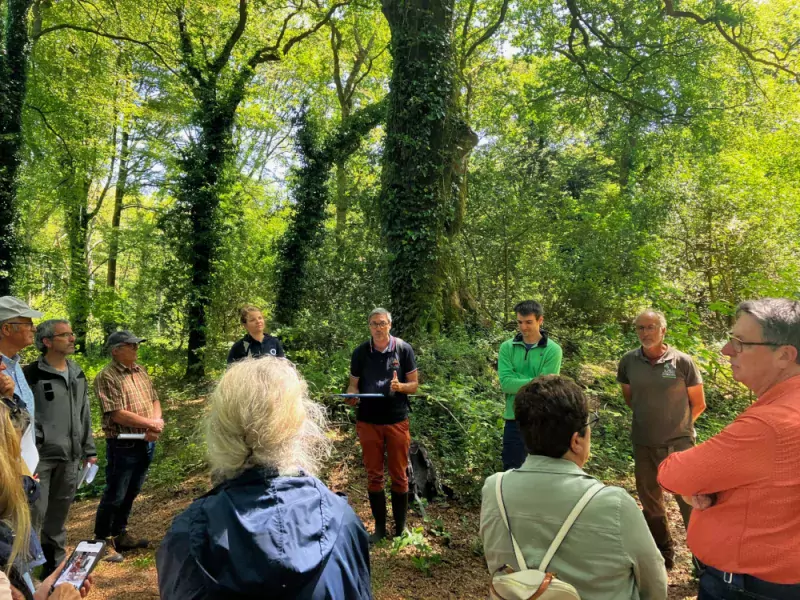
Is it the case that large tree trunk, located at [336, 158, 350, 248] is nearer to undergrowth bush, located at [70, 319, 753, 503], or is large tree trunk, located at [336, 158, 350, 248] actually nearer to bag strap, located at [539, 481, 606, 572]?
undergrowth bush, located at [70, 319, 753, 503]

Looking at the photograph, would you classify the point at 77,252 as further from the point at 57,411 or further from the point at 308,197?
the point at 57,411

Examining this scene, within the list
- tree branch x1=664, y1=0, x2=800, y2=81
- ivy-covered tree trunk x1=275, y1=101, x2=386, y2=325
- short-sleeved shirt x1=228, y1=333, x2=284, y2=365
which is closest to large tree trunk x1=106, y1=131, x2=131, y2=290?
ivy-covered tree trunk x1=275, y1=101, x2=386, y2=325

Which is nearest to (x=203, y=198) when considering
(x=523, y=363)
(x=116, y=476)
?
(x=116, y=476)

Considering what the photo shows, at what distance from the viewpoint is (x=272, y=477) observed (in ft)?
4.82

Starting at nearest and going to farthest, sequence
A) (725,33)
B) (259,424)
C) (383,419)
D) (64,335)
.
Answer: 1. (259,424)
2. (64,335)
3. (383,419)
4. (725,33)

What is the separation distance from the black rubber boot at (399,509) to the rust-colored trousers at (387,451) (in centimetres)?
5

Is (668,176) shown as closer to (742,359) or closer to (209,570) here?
(742,359)

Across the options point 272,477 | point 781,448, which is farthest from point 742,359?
point 272,477

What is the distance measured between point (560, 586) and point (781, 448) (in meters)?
1.03

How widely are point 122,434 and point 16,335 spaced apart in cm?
120

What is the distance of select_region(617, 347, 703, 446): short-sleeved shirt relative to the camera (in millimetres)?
3719

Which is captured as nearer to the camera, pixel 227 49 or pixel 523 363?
pixel 523 363

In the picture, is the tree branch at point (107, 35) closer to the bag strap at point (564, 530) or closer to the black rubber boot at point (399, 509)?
the black rubber boot at point (399, 509)

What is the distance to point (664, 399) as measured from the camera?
3736 mm
